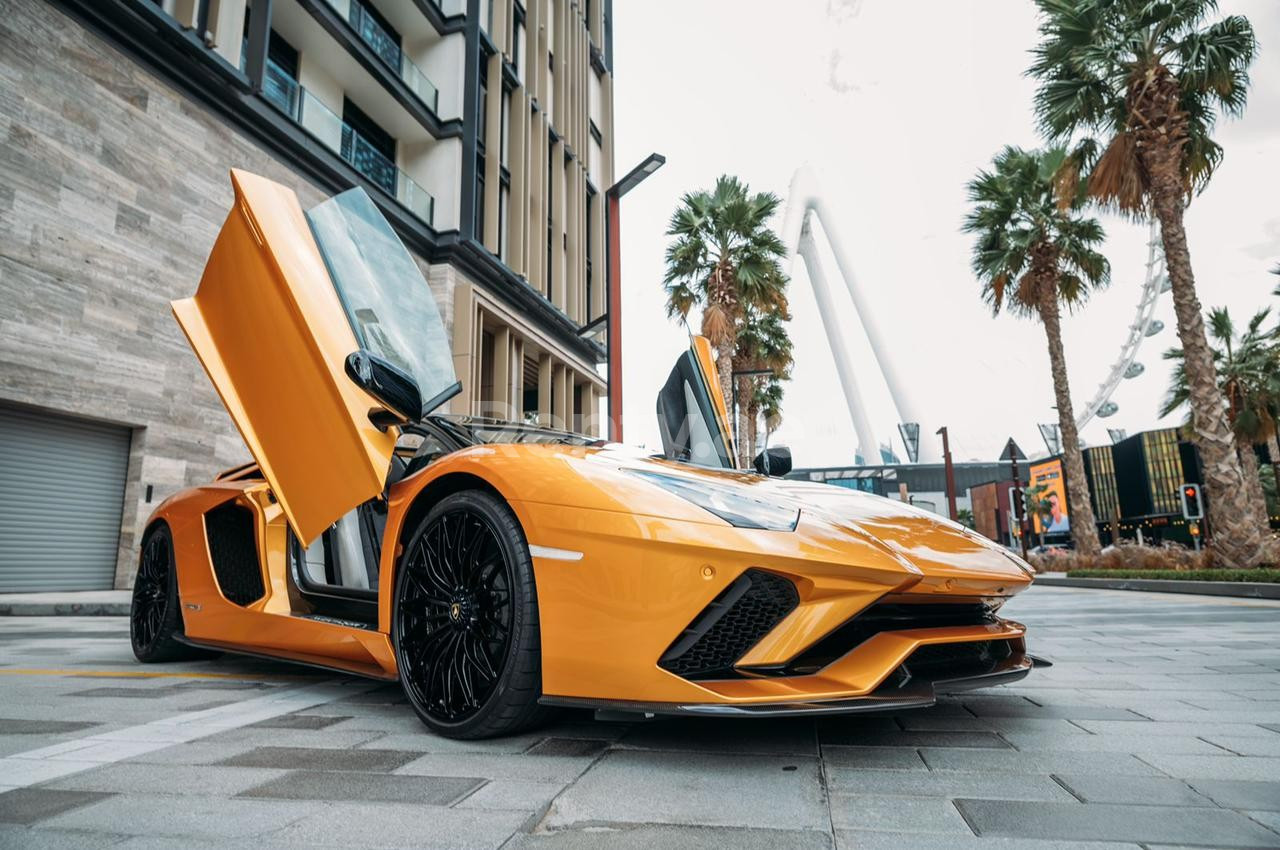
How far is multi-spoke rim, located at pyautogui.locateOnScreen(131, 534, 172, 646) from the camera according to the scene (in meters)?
3.63

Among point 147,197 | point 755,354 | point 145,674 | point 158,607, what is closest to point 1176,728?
point 145,674

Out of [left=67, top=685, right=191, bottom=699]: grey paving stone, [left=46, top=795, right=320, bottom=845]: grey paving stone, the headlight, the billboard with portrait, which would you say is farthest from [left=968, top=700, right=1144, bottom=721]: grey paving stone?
the billboard with portrait

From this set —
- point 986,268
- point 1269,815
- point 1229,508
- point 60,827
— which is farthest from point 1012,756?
point 986,268

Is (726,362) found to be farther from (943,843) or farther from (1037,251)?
(943,843)

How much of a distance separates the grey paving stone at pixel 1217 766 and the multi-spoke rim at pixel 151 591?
3.97 metres

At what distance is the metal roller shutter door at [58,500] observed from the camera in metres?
8.29

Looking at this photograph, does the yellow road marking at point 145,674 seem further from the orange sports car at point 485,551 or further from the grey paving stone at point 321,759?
the grey paving stone at point 321,759

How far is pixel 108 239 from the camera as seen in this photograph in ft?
29.3

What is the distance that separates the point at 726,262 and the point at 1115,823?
18.5 metres

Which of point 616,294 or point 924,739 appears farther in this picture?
point 616,294

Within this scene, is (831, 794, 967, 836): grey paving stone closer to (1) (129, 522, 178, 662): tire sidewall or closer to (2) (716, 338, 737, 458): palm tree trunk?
(1) (129, 522, 178, 662): tire sidewall

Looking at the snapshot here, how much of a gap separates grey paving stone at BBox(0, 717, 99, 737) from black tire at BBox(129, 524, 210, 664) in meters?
1.18

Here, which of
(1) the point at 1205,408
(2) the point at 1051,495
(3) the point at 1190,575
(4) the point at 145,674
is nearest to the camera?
(4) the point at 145,674

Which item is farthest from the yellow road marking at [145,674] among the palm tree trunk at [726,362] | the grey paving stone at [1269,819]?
the palm tree trunk at [726,362]
